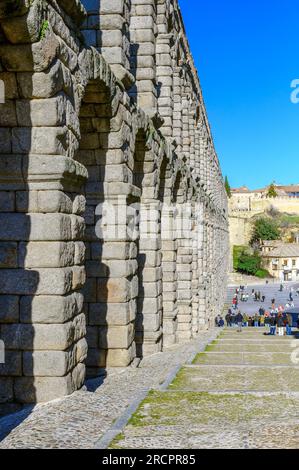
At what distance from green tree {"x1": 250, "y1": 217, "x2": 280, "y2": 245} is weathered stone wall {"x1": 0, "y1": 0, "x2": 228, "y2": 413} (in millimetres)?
65329

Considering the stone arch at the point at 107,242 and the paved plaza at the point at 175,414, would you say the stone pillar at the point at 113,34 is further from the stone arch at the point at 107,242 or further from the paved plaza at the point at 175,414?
the paved plaza at the point at 175,414

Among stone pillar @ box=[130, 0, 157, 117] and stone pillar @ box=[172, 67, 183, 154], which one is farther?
stone pillar @ box=[172, 67, 183, 154]

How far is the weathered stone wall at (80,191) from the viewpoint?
722 centimetres

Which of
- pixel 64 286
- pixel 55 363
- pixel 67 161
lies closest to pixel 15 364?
pixel 55 363

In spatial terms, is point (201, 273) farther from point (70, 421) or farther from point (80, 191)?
point (70, 421)

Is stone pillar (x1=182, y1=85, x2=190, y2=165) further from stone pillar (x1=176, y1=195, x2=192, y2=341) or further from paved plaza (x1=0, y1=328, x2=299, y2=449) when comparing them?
paved plaza (x1=0, y1=328, x2=299, y2=449)

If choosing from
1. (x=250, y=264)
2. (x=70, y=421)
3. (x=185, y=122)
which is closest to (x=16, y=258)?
(x=70, y=421)

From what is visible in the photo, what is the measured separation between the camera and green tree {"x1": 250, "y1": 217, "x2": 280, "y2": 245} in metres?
82.3

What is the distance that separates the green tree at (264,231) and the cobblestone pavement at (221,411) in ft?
237

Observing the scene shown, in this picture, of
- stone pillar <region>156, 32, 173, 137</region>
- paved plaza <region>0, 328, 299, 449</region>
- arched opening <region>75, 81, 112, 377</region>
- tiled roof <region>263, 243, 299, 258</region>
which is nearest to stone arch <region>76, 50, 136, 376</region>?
arched opening <region>75, 81, 112, 377</region>

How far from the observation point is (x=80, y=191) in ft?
27.1
